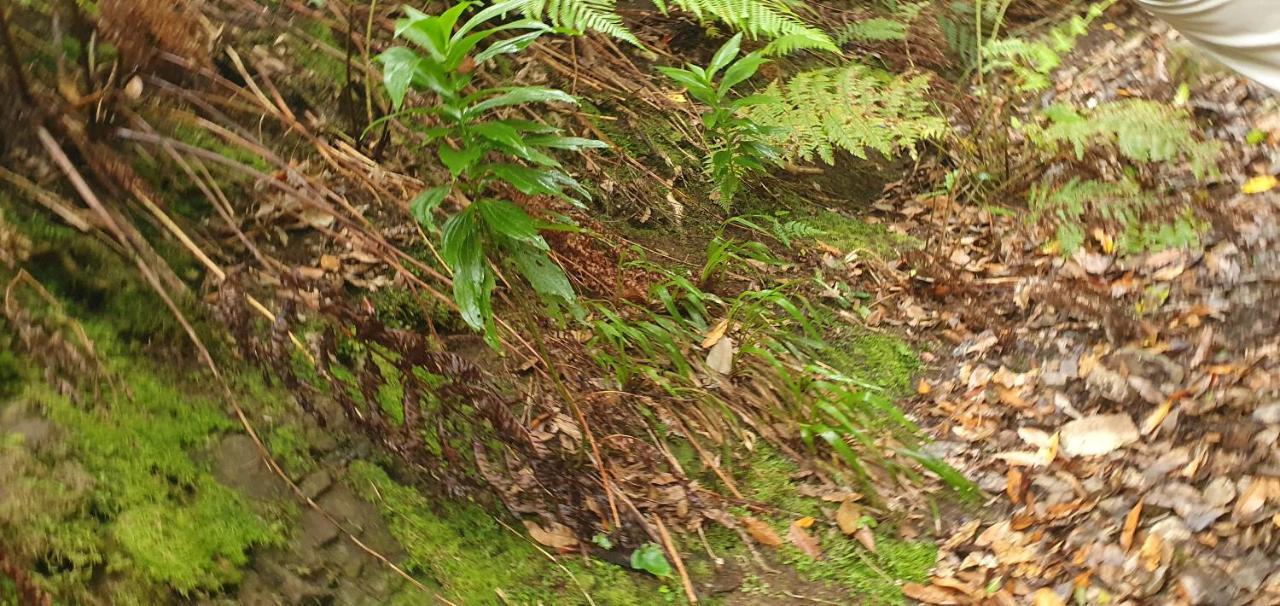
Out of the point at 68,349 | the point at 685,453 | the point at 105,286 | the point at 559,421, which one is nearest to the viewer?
the point at 68,349

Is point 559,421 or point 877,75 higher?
point 877,75

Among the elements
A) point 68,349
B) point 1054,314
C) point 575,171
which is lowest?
point 1054,314

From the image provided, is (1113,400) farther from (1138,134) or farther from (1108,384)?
(1138,134)

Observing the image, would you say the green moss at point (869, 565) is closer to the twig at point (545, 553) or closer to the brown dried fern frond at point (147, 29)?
the twig at point (545, 553)

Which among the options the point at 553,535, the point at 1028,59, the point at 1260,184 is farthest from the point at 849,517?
the point at 1028,59

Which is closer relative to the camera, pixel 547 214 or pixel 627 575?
pixel 627 575

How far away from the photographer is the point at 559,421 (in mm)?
1955

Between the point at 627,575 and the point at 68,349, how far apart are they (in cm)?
121

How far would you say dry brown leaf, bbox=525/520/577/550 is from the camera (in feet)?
5.51

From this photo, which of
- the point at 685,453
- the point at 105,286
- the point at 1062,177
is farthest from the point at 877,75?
the point at 105,286

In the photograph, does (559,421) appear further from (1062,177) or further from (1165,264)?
(1062,177)

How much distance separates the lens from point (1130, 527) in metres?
1.76

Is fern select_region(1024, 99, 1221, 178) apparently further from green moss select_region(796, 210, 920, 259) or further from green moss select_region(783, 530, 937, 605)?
green moss select_region(783, 530, 937, 605)

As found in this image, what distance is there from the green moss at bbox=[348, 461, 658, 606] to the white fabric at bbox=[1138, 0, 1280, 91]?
2.20m
